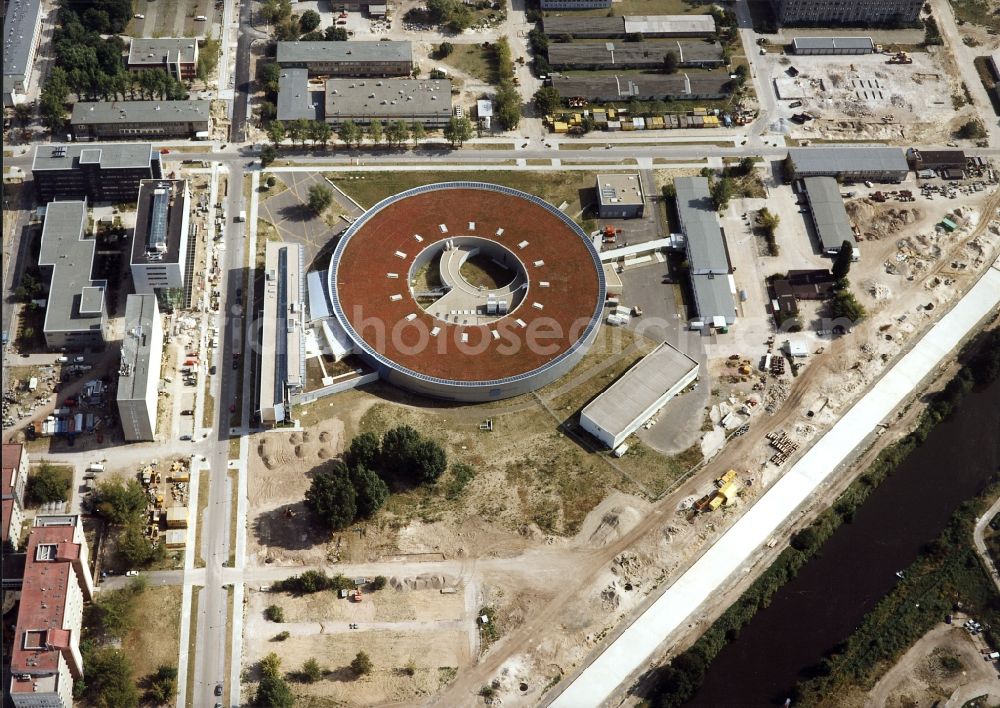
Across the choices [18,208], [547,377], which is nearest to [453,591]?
[547,377]

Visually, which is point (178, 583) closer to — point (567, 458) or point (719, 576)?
point (567, 458)

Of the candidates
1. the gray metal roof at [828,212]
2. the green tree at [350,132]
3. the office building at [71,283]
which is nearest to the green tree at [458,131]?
the green tree at [350,132]

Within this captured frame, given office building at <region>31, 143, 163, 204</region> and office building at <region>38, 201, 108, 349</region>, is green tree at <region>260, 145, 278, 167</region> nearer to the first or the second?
office building at <region>31, 143, 163, 204</region>

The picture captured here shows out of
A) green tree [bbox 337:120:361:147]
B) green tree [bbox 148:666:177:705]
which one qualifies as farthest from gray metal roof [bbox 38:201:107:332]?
green tree [bbox 148:666:177:705]

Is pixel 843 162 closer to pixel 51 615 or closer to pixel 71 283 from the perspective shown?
pixel 71 283

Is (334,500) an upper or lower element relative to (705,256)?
lower

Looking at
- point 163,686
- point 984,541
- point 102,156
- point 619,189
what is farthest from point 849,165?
point 163,686
